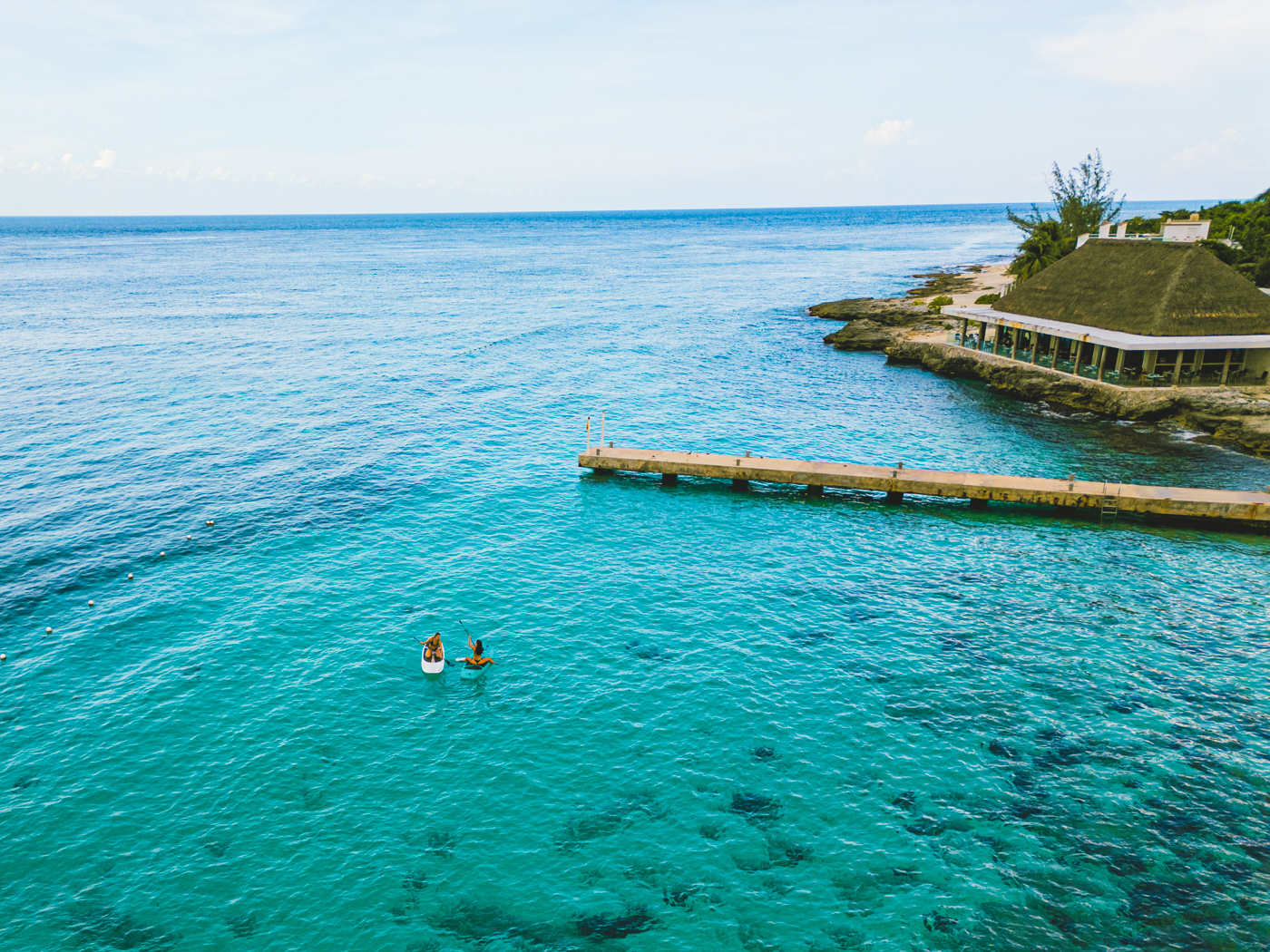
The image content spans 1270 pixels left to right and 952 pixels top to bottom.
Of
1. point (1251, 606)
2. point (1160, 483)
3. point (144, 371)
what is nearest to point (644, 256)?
point (144, 371)

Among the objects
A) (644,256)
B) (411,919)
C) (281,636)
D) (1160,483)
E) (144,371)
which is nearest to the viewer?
(411,919)

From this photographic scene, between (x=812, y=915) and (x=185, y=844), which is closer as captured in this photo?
(x=812, y=915)

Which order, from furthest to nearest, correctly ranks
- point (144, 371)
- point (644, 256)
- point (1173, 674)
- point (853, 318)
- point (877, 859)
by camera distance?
point (644, 256), point (853, 318), point (144, 371), point (1173, 674), point (877, 859)

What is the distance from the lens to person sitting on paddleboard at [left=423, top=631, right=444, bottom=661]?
2591 cm

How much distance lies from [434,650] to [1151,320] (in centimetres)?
5253

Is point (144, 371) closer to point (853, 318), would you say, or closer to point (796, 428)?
point (796, 428)

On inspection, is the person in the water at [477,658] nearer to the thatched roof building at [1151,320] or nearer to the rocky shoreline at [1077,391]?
the thatched roof building at [1151,320]

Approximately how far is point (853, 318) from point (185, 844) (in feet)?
285

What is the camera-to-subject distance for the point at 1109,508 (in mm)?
38000

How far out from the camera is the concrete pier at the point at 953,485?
122 feet

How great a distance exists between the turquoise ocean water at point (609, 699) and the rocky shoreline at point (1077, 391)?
146 inches

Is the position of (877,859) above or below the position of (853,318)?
below

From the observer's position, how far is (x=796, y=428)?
172 feet

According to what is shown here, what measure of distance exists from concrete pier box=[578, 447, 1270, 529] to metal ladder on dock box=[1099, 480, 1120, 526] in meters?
0.05
